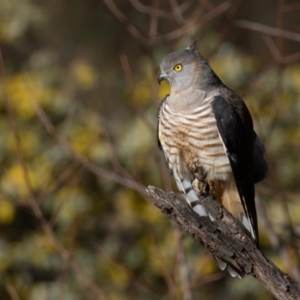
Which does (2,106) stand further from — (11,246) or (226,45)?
(226,45)

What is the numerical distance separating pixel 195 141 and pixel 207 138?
7cm

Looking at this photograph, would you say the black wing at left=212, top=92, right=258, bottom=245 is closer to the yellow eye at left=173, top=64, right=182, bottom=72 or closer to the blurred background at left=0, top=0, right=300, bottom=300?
the yellow eye at left=173, top=64, right=182, bottom=72

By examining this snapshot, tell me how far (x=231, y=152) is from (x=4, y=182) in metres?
3.66

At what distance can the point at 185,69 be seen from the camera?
4262 mm

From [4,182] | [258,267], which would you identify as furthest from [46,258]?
[258,267]

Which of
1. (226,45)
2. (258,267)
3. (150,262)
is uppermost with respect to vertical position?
(258,267)

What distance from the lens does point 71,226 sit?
7.13m

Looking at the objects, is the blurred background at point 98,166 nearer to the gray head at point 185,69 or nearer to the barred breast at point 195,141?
the gray head at point 185,69

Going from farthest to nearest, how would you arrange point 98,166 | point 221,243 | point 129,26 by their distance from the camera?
point 98,166 → point 129,26 → point 221,243

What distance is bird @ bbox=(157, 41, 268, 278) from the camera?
13.0 feet

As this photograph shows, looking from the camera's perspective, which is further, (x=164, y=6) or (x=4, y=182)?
(x=164, y=6)

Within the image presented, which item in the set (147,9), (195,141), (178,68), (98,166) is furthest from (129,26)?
(98,166)

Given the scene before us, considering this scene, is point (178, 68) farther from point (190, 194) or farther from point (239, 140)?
point (190, 194)

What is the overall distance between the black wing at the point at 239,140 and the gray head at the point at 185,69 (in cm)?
25
